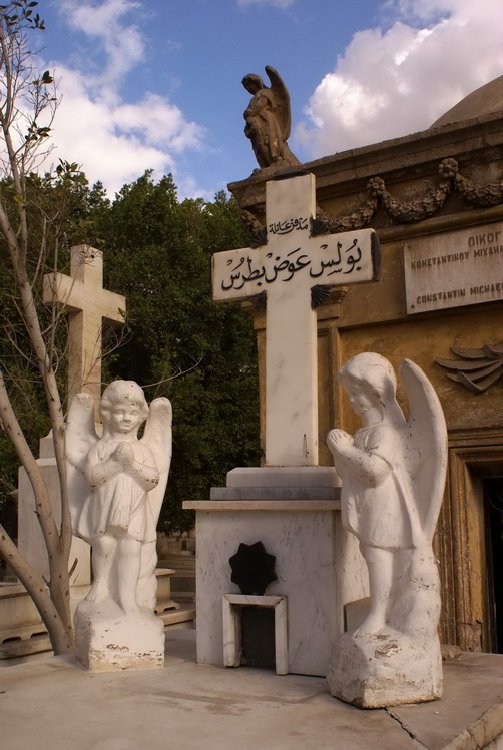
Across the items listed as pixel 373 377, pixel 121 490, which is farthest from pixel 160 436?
pixel 373 377

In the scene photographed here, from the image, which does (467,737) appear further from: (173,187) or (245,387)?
(173,187)

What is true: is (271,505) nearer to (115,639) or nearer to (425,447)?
(425,447)

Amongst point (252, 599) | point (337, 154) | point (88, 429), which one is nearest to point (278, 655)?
point (252, 599)

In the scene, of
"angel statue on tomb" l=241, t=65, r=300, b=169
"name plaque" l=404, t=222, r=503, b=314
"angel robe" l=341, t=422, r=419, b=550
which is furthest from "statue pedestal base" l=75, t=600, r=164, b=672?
A: "angel statue on tomb" l=241, t=65, r=300, b=169

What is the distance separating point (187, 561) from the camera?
19234mm

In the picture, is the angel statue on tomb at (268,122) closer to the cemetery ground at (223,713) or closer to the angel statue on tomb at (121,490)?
the angel statue on tomb at (121,490)

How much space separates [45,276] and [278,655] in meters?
4.55

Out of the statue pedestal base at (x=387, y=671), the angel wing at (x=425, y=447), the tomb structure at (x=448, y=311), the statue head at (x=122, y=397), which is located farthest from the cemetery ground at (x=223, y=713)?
the tomb structure at (x=448, y=311)

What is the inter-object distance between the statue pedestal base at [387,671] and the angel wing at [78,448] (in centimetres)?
214

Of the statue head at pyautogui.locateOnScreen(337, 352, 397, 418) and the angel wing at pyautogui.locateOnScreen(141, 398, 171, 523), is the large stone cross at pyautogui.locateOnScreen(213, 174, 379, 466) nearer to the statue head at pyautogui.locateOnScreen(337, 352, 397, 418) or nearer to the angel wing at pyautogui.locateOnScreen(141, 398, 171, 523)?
the angel wing at pyautogui.locateOnScreen(141, 398, 171, 523)

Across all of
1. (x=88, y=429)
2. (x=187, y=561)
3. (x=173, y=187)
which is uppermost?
(x=173, y=187)

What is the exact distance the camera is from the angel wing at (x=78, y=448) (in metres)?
5.42

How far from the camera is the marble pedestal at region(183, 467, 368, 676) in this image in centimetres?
480

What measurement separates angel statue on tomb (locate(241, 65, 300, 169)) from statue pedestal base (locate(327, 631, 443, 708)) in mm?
6535
